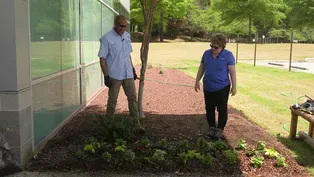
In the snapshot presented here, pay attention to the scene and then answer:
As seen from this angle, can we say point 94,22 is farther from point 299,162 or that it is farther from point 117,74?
point 299,162

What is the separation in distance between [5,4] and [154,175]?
244cm

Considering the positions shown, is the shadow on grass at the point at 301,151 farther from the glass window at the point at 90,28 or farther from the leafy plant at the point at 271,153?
the glass window at the point at 90,28

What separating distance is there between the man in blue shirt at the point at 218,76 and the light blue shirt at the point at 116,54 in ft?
4.00

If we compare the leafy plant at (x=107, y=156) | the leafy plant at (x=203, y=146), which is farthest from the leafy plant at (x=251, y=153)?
the leafy plant at (x=107, y=156)

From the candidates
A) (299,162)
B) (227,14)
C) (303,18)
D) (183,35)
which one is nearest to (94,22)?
(299,162)

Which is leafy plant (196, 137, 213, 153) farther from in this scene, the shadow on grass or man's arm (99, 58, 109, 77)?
man's arm (99, 58, 109, 77)

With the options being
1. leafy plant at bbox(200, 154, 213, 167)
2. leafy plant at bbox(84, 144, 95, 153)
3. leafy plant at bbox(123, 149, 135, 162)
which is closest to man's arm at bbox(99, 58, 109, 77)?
leafy plant at bbox(84, 144, 95, 153)

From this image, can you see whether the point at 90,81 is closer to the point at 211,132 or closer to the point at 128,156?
the point at 211,132

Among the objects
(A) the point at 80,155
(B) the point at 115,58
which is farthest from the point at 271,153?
(B) the point at 115,58

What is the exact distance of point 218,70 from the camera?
17.8 ft

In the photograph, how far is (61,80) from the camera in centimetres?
624

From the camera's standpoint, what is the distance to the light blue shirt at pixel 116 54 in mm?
5723

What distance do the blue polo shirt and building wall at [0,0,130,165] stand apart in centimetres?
229

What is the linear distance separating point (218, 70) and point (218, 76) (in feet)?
0.28
